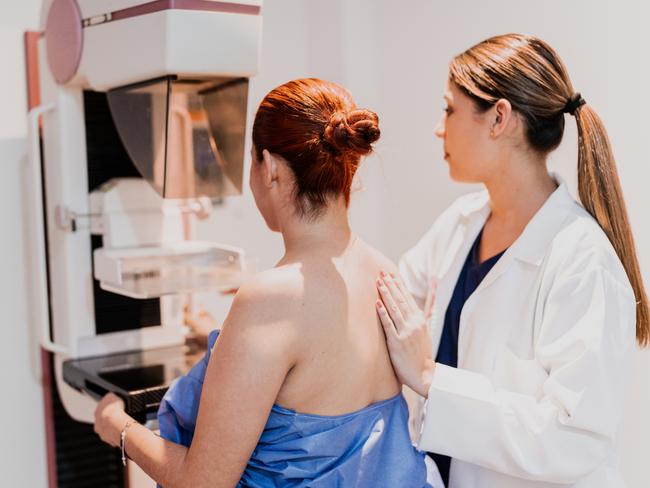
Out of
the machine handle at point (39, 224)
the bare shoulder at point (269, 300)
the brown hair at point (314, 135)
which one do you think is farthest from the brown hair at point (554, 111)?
the machine handle at point (39, 224)

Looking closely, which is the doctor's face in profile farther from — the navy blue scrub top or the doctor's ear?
the navy blue scrub top

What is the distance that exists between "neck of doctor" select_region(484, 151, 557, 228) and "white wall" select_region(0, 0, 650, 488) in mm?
338

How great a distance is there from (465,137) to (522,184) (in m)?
0.16

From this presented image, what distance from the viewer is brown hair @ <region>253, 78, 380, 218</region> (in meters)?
1.19

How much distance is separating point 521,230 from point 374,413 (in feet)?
1.87

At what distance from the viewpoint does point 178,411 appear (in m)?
1.30

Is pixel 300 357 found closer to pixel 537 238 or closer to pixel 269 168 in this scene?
pixel 269 168

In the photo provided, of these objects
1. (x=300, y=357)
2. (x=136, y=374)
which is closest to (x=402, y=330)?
(x=300, y=357)

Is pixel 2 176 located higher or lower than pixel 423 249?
higher

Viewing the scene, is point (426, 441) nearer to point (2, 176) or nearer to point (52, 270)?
point (52, 270)

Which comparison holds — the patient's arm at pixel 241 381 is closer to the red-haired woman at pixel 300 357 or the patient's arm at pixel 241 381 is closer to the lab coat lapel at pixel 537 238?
the red-haired woman at pixel 300 357

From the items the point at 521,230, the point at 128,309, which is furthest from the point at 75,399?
the point at 521,230

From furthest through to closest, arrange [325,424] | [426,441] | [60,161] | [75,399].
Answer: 1. [75,399]
2. [60,161]
3. [426,441]
4. [325,424]

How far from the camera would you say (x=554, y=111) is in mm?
1531
